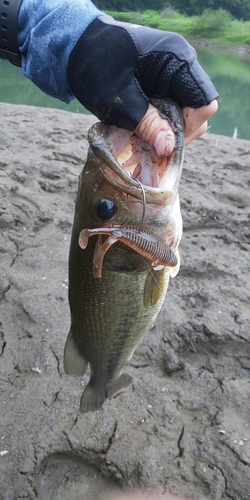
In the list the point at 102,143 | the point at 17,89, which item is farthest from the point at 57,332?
the point at 17,89

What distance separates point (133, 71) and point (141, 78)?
4cm

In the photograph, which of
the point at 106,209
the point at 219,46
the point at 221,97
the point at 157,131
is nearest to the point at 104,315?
the point at 106,209

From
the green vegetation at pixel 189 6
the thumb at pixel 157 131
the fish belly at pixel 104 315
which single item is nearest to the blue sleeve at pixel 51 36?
the thumb at pixel 157 131

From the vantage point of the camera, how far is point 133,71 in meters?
1.75

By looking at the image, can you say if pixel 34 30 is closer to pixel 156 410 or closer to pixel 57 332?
pixel 57 332

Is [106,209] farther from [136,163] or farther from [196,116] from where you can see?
[196,116]

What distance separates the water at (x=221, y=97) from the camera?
13.4 metres

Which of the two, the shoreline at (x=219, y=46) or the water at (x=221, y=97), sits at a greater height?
the water at (x=221, y=97)

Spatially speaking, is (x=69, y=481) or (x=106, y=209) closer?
(x=106, y=209)

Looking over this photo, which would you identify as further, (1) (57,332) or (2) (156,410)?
(1) (57,332)

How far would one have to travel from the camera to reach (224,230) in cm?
460

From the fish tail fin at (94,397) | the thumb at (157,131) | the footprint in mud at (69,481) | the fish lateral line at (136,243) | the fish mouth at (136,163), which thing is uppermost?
the thumb at (157,131)

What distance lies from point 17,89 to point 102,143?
14.3 metres

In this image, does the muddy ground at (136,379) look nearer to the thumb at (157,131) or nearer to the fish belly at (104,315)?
the fish belly at (104,315)
